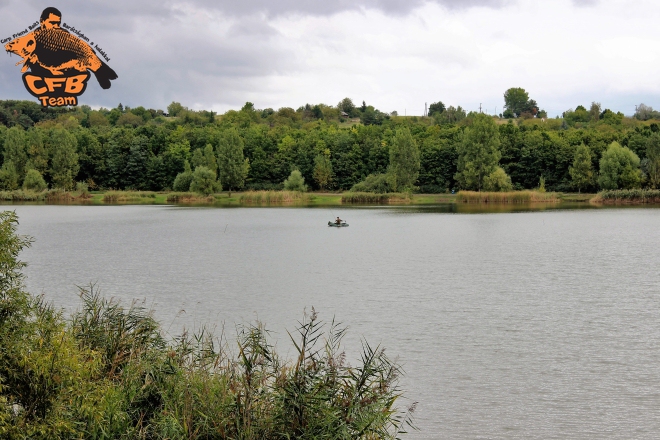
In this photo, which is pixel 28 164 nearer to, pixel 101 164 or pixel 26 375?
pixel 101 164

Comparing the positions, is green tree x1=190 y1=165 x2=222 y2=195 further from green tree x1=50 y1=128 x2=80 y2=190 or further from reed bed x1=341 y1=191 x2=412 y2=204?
green tree x1=50 y1=128 x2=80 y2=190

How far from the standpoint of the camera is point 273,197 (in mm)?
107125

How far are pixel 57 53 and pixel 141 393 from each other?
253 feet

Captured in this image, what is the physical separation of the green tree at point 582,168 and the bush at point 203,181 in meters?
59.1

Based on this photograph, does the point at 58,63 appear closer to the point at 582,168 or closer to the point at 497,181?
the point at 497,181

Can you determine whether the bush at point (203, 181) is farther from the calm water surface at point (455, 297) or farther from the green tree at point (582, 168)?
the green tree at point (582, 168)

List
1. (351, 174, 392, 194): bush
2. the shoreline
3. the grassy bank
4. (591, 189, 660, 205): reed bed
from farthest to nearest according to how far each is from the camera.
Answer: (351, 174, 392, 194): bush → the grassy bank → the shoreline → (591, 189, 660, 205): reed bed

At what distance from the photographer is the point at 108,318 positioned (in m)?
12.4

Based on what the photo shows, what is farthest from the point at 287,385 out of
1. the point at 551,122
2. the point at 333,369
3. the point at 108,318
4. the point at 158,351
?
the point at 551,122

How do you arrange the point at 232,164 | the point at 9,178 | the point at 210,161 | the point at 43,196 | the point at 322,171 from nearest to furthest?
the point at 43,196
the point at 9,178
the point at 232,164
the point at 210,161
the point at 322,171

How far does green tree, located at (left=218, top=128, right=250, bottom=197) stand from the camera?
115 meters

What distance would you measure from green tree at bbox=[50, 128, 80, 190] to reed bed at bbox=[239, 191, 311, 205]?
3370 centimetres

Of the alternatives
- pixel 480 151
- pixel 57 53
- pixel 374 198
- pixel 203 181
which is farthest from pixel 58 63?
pixel 480 151

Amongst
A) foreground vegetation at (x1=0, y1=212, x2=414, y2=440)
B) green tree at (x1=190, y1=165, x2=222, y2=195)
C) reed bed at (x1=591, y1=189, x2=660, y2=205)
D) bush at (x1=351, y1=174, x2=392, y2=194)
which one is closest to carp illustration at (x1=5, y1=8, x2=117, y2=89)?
green tree at (x1=190, y1=165, x2=222, y2=195)
